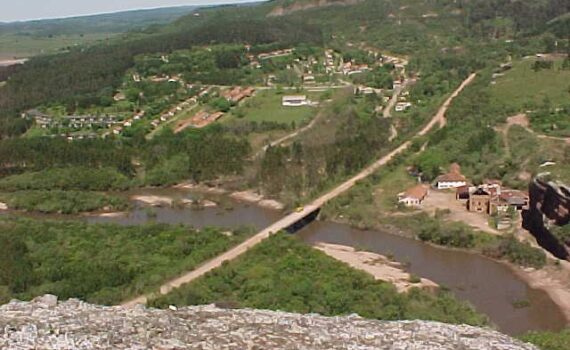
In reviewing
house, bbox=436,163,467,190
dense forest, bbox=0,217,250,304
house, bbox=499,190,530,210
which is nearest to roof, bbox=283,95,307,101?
house, bbox=436,163,467,190

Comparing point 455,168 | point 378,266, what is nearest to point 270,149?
point 455,168

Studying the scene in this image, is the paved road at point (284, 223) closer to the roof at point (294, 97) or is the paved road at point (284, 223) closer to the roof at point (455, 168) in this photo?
the roof at point (455, 168)

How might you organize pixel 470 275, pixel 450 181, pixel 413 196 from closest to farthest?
1. pixel 470 275
2. pixel 413 196
3. pixel 450 181

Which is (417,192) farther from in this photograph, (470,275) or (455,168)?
(470,275)

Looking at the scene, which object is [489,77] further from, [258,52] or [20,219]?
[20,219]

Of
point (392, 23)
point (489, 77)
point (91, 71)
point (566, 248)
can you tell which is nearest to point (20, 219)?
point (566, 248)
